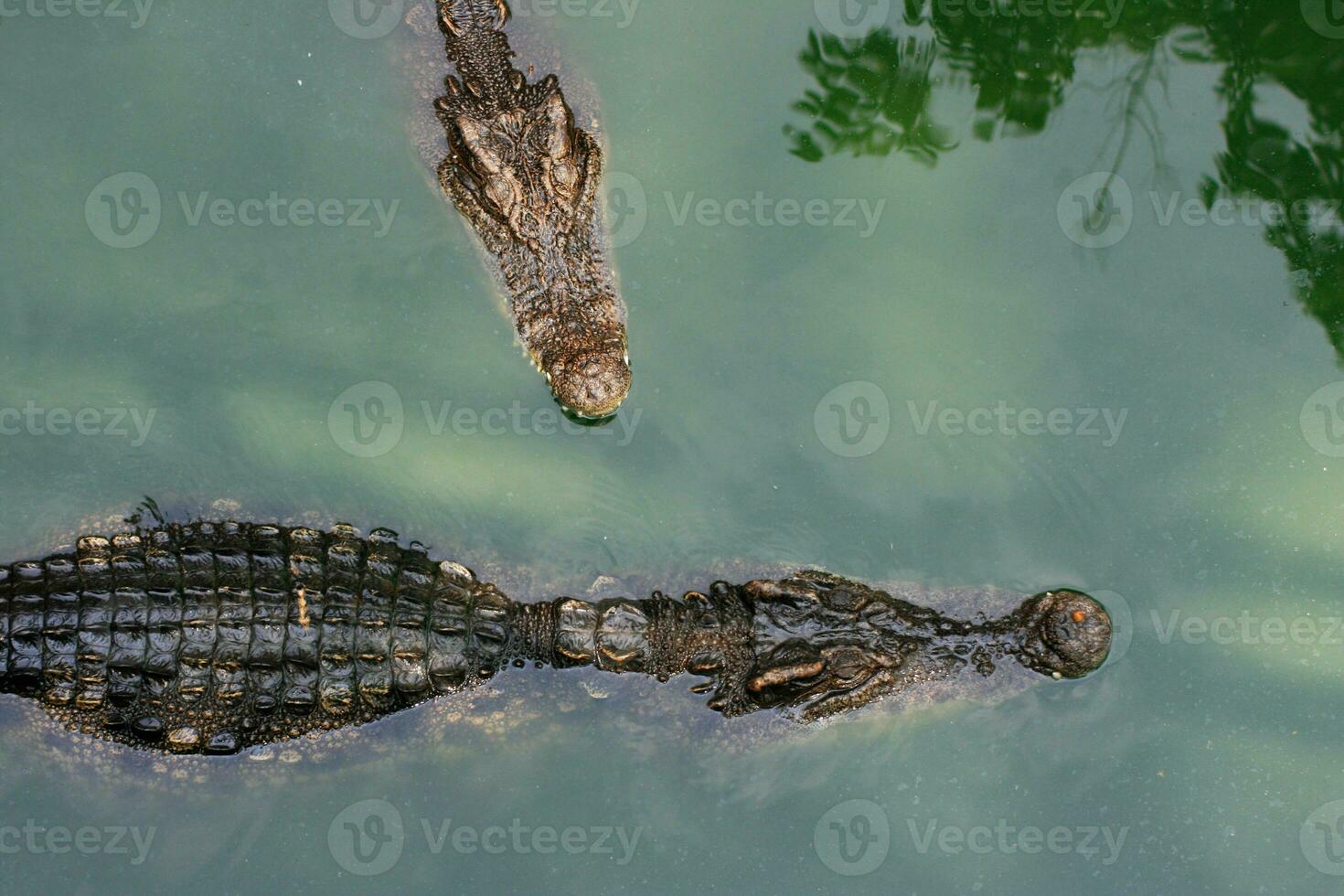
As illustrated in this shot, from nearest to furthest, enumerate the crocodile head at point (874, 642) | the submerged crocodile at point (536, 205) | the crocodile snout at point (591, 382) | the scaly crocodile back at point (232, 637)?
1. the scaly crocodile back at point (232, 637)
2. the crocodile head at point (874, 642)
3. the crocodile snout at point (591, 382)
4. the submerged crocodile at point (536, 205)

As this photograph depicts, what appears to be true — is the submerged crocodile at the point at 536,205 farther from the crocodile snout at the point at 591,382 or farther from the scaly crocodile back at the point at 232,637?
the scaly crocodile back at the point at 232,637

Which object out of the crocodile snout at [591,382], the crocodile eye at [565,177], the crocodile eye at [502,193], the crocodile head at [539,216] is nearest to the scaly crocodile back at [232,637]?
the crocodile snout at [591,382]

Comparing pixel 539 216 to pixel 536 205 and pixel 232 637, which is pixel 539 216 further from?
pixel 232 637

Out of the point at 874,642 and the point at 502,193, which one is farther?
the point at 502,193

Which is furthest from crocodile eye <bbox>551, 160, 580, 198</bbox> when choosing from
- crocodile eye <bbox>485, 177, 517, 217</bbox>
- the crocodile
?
the crocodile

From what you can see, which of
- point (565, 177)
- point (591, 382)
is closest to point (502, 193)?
point (565, 177)

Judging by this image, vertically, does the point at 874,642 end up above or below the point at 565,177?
below

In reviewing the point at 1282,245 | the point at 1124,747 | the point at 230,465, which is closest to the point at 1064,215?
the point at 1282,245
